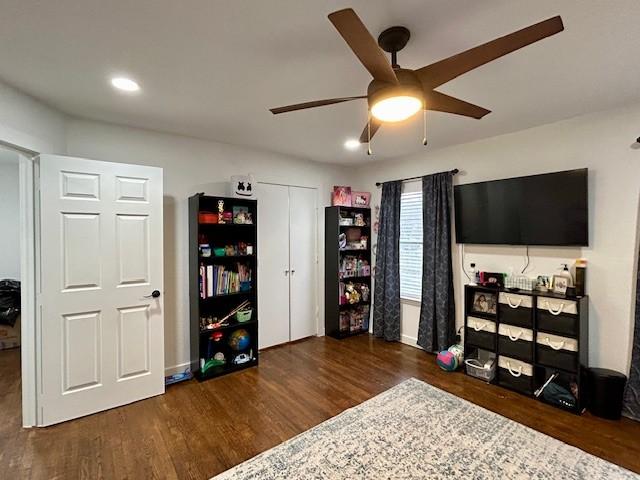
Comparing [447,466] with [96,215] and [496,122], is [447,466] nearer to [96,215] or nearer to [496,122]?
[496,122]

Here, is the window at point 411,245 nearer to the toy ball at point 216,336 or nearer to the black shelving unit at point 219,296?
the black shelving unit at point 219,296

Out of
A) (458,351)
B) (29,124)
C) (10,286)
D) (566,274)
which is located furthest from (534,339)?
(10,286)

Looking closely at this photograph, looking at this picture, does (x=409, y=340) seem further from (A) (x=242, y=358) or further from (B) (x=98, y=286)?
(B) (x=98, y=286)

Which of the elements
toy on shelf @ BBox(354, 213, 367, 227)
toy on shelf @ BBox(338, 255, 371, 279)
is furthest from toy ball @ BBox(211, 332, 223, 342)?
toy on shelf @ BBox(354, 213, 367, 227)

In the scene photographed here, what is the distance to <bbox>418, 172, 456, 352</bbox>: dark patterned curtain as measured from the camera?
11.8ft

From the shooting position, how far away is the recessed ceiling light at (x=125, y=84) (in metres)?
2.05

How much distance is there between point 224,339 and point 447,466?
242 centimetres

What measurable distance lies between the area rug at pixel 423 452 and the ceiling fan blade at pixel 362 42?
7.34 ft

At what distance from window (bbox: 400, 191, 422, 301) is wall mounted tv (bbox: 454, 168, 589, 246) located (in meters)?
0.59

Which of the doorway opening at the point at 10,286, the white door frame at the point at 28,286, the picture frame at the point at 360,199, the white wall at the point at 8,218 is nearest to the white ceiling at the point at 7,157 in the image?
the doorway opening at the point at 10,286

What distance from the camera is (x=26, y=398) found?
232cm

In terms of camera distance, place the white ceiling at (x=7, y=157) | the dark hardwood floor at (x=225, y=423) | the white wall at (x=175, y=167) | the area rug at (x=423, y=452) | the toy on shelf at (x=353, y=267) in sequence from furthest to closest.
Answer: the toy on shelf at (x=353, y=267) → the white ceiling at (x=7, y=157) → the white wall at (x=175, y=167) → the dark hardwood floor at (x=225, y=423) → the area rug at (x=423, y=452)

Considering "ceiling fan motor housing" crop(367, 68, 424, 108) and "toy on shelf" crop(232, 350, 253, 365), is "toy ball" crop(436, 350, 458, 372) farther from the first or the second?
"ceiling fan motor housing" crop(367, 68, 424, 108)

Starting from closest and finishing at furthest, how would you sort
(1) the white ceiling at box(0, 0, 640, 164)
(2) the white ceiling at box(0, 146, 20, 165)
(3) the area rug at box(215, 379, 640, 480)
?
(1) the white ceiling at box(0, 0, 640, 164) < (3) the area rug at box(215, 379, 640, 480) < (2) the white ceiling at box(0, 146, 20, 165)
